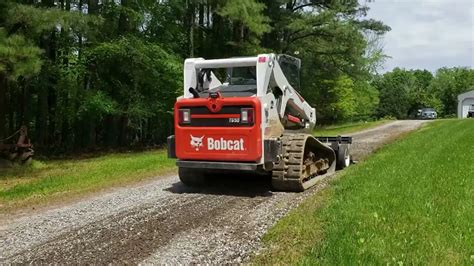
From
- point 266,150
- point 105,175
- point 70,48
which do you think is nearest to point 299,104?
point 266,150

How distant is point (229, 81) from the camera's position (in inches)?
383

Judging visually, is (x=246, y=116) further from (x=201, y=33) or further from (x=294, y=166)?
(x=201, y=33)

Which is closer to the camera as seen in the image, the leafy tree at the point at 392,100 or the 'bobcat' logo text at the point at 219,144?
the 'bobcat' logo text at the point at 219,144

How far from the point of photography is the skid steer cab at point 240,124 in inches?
329

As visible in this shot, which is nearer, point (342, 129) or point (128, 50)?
point (128, 50)

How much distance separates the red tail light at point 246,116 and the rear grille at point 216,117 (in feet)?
0.16

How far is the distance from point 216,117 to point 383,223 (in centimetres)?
375

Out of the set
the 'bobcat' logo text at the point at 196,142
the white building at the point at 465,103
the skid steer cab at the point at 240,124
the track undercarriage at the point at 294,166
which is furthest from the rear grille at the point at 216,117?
the white building at the point at 465,103

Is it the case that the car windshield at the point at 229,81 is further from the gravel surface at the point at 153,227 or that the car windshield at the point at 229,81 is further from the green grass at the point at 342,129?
the green grass at the point at 342,129

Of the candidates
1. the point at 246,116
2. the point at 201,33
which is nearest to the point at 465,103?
the point at 201,33

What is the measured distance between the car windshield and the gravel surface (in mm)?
1875

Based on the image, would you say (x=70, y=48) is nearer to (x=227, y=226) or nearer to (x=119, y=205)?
(x=119, y=205)

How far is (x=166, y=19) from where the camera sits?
2488 centimetres

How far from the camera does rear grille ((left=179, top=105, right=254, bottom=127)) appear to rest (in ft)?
27.5
